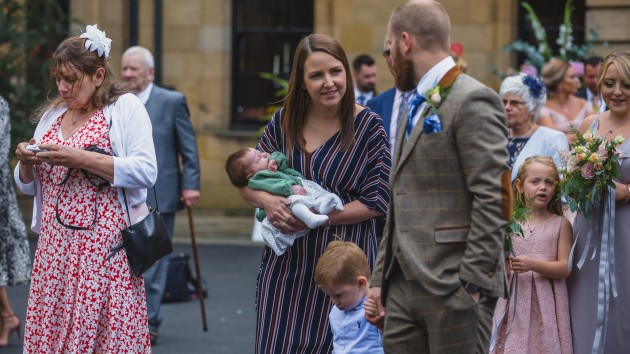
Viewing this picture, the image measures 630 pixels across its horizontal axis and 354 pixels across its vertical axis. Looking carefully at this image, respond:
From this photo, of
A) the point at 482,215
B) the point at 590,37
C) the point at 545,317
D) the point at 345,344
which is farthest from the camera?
the point at 590,37

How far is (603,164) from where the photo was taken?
7.10m

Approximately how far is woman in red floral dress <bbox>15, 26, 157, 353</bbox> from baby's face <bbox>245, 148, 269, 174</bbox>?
0.52m

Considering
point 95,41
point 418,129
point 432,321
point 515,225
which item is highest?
point 95,41

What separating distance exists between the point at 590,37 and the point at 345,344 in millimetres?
10321

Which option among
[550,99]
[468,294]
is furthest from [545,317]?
[550,99]

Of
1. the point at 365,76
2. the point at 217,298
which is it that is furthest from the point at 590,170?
the point at 365,76

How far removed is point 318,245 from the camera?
653 cm

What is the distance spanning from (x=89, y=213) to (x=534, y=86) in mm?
3364

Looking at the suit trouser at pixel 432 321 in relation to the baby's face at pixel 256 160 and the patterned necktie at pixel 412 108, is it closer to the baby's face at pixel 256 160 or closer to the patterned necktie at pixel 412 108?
the patterned necktie at pixel 412 108

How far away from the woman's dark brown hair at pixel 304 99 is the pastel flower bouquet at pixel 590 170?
142 cm

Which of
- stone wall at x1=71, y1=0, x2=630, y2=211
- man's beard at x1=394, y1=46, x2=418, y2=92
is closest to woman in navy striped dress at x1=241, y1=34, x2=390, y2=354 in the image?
man's beard at x1=394, y1=46, x2=418, y2=92

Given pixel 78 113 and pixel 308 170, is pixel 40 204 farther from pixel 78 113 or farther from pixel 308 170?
pixel 308 170

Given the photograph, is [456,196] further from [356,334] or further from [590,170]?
[590,170]

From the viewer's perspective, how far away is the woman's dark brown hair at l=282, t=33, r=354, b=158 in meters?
6.48
